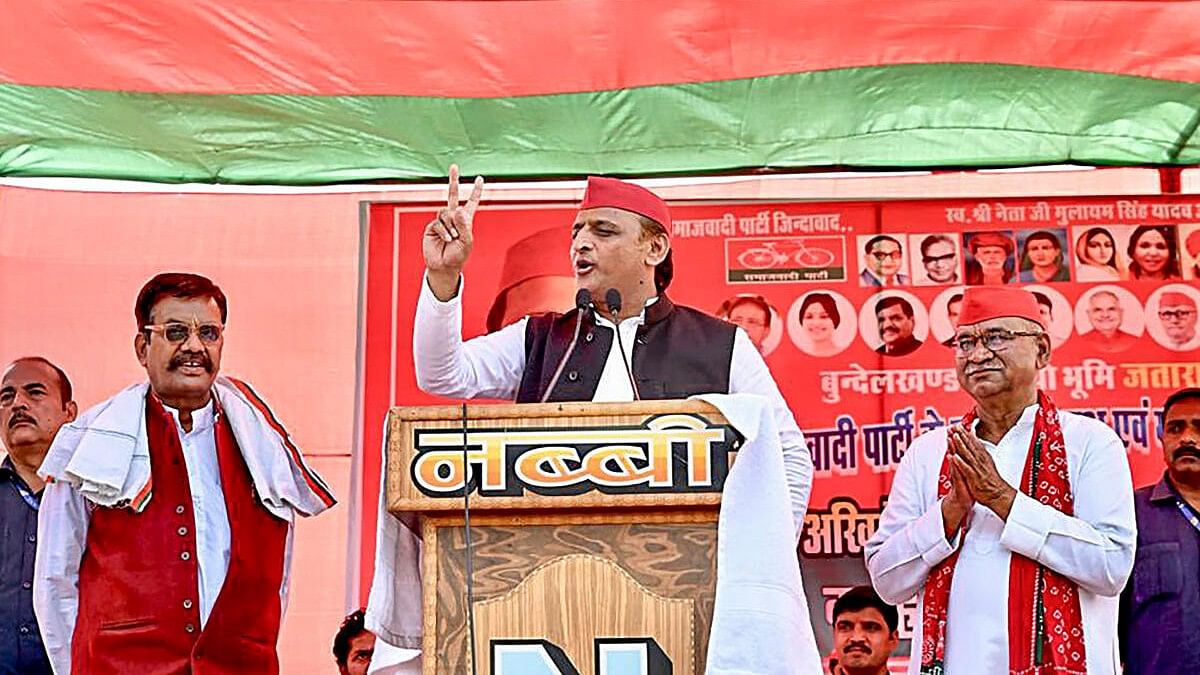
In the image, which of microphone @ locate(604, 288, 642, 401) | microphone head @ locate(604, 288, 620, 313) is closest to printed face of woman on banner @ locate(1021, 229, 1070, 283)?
microphone @ locate(604, 288, 642, 401)

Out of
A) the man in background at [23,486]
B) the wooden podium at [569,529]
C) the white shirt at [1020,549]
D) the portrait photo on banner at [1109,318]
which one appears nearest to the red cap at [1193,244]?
the portrait photo on banner at [1109,318]

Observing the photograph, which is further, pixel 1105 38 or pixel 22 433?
pixel 22 433

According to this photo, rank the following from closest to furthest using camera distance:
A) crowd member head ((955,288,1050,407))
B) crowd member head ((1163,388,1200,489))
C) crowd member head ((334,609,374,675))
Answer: crowd member head ((955,288,1050,407)), crowd member head ((1163,388,1200,489)), crowd member head ((334,609,374,675))

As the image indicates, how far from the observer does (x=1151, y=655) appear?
4.59 metres

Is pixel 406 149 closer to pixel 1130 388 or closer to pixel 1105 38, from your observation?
pixel 1105 38

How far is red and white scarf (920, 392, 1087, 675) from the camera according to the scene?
3715 millimetres

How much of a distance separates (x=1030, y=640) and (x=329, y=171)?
9.59 feet

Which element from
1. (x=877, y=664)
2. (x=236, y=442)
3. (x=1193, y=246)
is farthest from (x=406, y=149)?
(x=1193, y=246)

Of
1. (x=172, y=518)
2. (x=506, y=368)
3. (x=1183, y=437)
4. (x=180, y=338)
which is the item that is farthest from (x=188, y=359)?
(x=1183, y=437)

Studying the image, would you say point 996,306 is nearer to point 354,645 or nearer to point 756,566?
point 756,566

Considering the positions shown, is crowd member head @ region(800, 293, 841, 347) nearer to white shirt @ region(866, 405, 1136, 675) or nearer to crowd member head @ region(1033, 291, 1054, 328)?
crowd member head @ region(1033, 291, 1054, 328)

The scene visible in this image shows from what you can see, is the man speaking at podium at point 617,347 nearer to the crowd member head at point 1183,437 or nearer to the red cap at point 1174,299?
the crowd member head at point 1183,437

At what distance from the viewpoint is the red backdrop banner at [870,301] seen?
527cm

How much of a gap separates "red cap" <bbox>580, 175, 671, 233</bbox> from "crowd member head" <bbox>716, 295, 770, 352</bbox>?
160 centimetres
